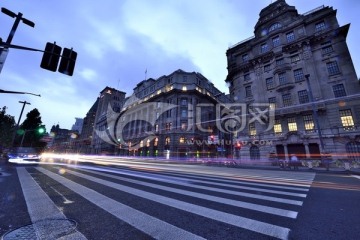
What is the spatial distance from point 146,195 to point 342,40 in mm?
33656

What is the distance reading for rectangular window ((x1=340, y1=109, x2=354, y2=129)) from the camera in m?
21.2

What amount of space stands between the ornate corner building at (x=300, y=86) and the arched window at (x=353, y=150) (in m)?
0.08

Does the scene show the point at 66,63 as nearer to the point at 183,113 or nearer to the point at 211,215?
the point at 211,215

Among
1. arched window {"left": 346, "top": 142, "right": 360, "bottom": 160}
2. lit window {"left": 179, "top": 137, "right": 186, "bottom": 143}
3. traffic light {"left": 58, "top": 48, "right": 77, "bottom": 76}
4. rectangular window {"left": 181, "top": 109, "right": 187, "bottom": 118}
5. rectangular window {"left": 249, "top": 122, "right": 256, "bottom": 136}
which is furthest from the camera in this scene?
rectangular window {"left": 181, "top": 109, "right": 187, "bottom": 118}

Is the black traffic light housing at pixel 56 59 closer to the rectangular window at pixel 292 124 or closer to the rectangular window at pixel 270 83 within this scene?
the rectangular window at pixel 292 124

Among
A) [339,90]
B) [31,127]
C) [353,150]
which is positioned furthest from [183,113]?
[31,127]

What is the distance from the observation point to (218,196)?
16.8 ft

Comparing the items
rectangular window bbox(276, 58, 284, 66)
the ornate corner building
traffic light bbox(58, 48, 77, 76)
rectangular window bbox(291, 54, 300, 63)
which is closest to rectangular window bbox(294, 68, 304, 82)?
the ornate corner building

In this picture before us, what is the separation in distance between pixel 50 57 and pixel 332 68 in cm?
3263

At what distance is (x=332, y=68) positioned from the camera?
78.5ft

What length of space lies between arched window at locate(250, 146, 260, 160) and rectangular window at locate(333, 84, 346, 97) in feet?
42.3

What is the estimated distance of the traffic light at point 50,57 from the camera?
247 inches

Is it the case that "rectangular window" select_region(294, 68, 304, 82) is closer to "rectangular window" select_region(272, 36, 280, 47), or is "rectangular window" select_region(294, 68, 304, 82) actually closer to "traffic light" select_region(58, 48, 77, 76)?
"rectangular window" select_region(272, 36, 280, 47)

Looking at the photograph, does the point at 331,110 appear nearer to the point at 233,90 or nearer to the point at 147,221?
the point at 233,90
